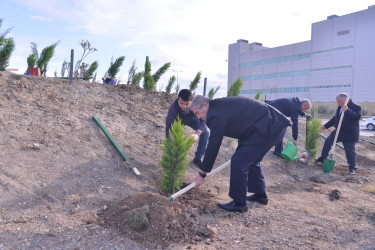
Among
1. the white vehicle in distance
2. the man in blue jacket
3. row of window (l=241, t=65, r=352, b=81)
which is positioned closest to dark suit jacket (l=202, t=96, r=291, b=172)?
the man in blue jacket

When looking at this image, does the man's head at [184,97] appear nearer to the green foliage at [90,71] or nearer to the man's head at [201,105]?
the man's head at [201,105]

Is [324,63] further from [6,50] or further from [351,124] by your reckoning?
[6,50]

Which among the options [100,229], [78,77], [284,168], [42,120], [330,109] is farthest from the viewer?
[330,109]

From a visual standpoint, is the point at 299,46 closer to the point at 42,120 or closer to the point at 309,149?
the point at 309,149

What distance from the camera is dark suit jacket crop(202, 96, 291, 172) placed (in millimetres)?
3861

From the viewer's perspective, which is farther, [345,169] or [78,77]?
[78,77]

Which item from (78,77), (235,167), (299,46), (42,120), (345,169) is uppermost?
(299,46)

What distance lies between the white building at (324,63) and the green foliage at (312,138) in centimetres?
4674

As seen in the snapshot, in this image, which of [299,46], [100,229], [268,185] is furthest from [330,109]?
[100,229]

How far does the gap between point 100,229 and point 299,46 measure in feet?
198

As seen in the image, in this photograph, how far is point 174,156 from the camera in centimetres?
450

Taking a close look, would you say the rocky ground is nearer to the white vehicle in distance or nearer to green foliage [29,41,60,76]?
green foliage [29,41,60,76]

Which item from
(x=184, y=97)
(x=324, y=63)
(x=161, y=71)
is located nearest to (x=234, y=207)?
(x=184, y=97)

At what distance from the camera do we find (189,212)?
3834 millimetres
